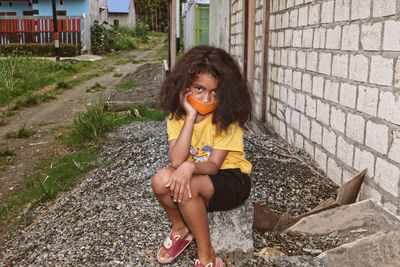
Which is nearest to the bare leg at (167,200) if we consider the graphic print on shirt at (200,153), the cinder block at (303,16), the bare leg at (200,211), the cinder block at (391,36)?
the bare leg at (200,211)

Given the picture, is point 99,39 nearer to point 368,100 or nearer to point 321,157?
point 321,157

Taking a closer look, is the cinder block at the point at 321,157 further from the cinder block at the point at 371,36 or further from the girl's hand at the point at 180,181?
the girl's hand at the point at 180,181

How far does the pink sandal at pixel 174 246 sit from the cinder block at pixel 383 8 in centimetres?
186

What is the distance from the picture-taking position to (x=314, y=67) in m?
3.88

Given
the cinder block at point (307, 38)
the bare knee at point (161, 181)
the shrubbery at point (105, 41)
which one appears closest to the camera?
the bare knee at point (161, 181)

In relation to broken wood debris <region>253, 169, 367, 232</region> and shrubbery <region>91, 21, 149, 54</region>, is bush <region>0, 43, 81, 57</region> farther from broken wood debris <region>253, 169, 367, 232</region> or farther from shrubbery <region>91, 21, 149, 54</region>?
broken wood debris <region>253, 169, 367, 232</region>

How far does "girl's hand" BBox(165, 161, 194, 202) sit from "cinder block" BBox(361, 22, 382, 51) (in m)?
1.63

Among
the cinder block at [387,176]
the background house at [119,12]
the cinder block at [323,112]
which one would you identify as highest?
the background house at [119,12]

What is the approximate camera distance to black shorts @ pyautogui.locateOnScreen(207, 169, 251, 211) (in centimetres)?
215

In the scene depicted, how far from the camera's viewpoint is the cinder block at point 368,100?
2773 millimetres

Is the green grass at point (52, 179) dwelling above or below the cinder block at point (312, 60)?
below

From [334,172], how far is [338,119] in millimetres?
460

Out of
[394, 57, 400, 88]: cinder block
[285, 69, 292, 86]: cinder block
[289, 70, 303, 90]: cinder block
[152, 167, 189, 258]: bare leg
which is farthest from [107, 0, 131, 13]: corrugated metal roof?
[152, 167, 189, 258]: bare leg

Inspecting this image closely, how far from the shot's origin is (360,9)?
2941 mm
